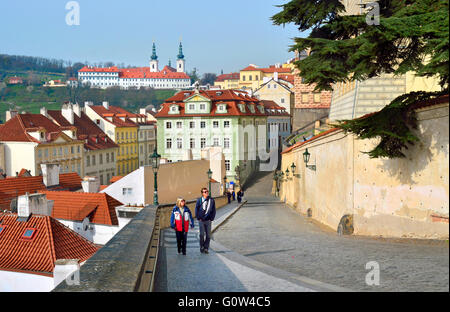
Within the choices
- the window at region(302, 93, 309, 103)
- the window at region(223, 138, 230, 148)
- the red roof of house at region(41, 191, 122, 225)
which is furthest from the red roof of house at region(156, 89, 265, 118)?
the red roof of house at region(41, 191, 122, 225)

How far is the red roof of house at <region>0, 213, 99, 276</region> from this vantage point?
17.3 meters

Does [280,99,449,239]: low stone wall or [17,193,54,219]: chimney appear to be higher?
[280,99,449,239]: low stone wall

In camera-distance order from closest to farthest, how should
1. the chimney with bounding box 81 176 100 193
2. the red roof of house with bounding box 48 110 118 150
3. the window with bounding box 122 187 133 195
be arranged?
the window with bounding box 122 187 133 195
the chimney with bounding box 81 176 100 193
the red roof of house with bounding box 48 110 118 150

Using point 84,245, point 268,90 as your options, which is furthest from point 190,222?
point 268,90

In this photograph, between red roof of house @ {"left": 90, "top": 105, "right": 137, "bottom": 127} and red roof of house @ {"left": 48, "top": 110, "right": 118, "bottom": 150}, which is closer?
red roof of house @ {"left": 48, "top": 110, "right": 118, "bottom": 150}

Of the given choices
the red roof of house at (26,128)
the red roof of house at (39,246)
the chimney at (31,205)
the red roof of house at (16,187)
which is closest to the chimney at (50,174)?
the red roof of house at (16,187)

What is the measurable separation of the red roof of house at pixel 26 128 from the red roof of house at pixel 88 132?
3723 mm

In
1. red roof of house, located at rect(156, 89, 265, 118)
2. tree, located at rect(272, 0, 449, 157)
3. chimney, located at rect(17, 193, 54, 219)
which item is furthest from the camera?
red roof of house, located at rect(156, 89, 265, 118)

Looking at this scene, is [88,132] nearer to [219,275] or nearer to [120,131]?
[120,131]

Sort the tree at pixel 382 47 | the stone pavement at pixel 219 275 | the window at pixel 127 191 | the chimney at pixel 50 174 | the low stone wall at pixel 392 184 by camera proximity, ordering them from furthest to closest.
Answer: the chimney at pixel 50 174 → the window at pixel 127 191 → the tree at pixel 382 47 → the stone pavement at pixel 219 275 → the low stone wall at pixel 392 184

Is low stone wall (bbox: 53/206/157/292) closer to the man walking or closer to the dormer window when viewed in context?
the man walking

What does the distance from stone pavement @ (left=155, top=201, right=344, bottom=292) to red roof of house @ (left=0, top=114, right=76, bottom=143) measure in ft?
161

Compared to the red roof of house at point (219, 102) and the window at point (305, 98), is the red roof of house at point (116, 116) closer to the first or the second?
the red roof of house at point (219, 102)

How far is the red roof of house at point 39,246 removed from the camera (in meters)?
17.3
